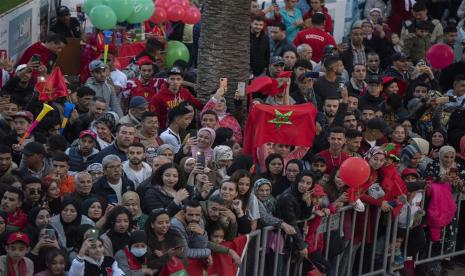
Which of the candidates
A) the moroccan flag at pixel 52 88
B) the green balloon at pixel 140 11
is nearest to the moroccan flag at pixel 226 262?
the moroccan flag at pixel 52 88

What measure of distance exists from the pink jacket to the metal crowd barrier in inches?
7.3

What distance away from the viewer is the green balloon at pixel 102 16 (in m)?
18.1

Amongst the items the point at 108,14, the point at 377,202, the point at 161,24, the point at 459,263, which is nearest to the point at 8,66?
the point at 108,14

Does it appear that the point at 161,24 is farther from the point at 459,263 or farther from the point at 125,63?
the point at 459,263

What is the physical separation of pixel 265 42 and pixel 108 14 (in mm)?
2321

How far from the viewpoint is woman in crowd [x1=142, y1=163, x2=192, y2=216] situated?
41.9ft

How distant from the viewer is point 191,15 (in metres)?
19.5

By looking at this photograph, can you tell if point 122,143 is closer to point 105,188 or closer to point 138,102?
point 105,188

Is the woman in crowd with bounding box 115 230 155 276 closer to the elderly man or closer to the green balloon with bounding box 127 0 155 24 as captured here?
the elderly man

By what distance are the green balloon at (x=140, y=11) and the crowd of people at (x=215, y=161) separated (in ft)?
1.53

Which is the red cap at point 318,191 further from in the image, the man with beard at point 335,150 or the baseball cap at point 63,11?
the baseball cap at point 63,11

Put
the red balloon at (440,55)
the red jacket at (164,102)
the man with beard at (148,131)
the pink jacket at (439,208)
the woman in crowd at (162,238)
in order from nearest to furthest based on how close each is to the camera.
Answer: the woman in crowd at (162,238), the man with beard at (148,131), the pink jacket at (439,208), the red jacket at (164,102), the red balloon at (440,55)

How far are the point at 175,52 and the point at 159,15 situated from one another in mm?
925

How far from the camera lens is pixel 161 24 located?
19.7 metres
